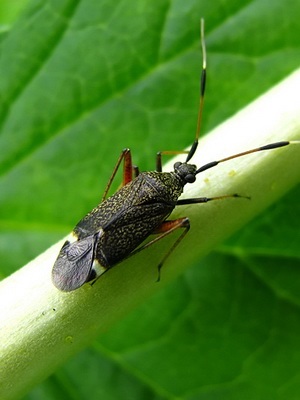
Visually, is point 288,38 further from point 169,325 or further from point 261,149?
point 169,325

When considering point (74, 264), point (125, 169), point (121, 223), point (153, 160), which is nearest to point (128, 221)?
point (121, 223)

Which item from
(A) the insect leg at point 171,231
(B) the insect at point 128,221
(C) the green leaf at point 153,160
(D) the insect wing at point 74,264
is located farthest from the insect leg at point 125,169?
(A) the insect leg at point 171,231

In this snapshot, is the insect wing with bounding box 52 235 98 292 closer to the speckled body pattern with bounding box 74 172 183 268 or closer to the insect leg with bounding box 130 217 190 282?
the speckled body pattern with bounding box 74 172 183 268

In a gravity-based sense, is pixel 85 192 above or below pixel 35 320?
above

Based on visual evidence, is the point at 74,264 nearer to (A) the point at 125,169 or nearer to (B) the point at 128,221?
(B) the point at 128,221

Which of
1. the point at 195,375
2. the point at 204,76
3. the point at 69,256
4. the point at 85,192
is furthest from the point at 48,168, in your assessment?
the point at 195,375

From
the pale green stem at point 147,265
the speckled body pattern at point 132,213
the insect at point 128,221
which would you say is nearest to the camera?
the pale green stem at point 147,265

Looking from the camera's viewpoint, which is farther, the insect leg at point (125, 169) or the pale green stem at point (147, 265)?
the insect leg at point (125, 169)

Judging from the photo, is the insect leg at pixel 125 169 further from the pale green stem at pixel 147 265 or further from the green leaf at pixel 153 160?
the pale green stem at pixel 147 265
